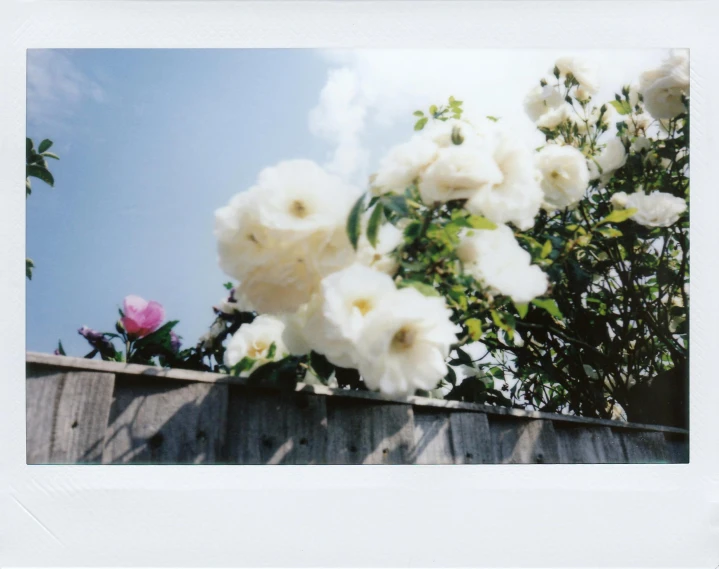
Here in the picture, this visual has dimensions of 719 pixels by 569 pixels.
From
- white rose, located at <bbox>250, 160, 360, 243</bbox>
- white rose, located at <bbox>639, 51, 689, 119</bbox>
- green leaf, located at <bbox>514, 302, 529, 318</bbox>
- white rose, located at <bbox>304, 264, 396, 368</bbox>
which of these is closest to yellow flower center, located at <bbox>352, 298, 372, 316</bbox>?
white rose, located at <bbox>304, 264, 396, 368</bbox>

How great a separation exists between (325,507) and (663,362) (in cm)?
77

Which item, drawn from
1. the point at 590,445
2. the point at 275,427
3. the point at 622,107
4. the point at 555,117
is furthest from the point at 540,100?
the point at 275,427

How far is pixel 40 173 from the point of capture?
1101mm

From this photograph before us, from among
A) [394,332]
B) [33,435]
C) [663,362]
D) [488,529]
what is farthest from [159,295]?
[663,362]

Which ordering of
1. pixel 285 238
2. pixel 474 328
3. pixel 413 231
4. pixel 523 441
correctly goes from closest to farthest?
1. pixel 285 238
2. pixel 413 231
3. pixel 474 328
4. pixel 523 441

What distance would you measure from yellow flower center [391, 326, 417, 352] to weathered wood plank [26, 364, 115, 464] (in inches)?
20.9

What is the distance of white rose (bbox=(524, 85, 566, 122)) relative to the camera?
1.15 m

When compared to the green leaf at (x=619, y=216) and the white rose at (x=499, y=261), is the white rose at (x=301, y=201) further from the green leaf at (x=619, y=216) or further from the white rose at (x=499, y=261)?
the green leaf at (x=619, y=216)

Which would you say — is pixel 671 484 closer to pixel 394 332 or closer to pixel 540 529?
pixel 540 529

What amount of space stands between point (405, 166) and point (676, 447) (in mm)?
848

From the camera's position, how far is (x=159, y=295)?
1.07 metres

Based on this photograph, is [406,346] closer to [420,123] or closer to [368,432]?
[368,432]

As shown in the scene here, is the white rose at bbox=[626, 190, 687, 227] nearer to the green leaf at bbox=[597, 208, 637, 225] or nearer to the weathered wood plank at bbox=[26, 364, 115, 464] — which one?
the green leaf at bbox=[597, 208, 637, 225]

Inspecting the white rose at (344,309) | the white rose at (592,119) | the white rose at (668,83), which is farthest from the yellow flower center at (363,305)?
the white rose at (668,83)
